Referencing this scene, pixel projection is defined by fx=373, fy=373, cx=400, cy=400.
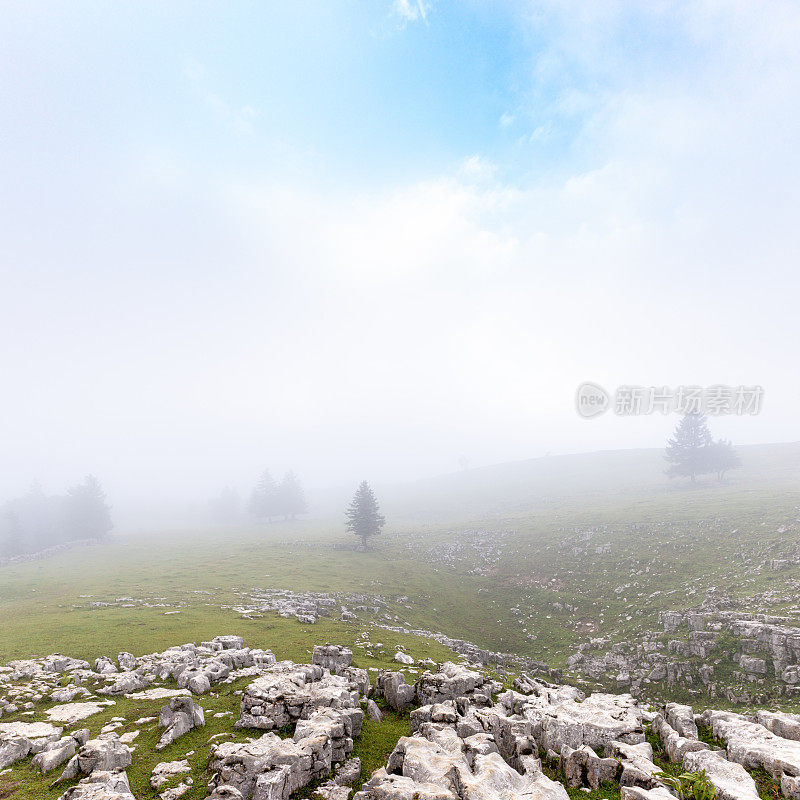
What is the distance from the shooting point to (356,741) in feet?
53.5

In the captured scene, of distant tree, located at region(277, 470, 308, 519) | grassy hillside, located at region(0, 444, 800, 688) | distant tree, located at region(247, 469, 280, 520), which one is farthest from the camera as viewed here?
distant tree, located at region(247, 469, 280, 520)

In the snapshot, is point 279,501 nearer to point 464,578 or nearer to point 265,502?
point 265,502

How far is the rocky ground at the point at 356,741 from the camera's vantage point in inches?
498

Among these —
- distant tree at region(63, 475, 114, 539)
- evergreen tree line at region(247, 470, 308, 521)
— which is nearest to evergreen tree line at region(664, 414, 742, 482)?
evergreen tree line at region(247, 470, 308, 521)

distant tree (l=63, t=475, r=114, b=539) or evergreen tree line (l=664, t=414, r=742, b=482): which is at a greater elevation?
evergreen tree line (l=664, t=414, r=742, b=482)

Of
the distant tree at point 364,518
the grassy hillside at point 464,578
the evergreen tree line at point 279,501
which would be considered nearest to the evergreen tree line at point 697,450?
the grassy hillside at point 464,578

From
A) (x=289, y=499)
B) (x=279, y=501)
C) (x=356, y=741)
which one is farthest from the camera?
(x=289, y=499)

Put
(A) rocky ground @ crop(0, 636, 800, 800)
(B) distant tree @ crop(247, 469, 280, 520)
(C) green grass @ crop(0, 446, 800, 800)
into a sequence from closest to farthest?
(A) rocky ground @ crop(0, 636, 800, 800) < (C) green grass @ crop(0, 446, 800, 800) < (B) distant tree @ crop(247, 469, 280, 520)

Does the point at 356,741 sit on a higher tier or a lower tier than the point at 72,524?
higher

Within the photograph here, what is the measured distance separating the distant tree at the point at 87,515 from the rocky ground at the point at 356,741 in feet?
368

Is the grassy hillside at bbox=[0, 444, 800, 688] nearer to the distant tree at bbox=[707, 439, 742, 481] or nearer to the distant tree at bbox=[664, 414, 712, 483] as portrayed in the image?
the distant tree at bbox=[664, 414, 712, 483]

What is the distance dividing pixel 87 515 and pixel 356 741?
131m

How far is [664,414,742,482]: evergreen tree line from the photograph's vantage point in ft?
333

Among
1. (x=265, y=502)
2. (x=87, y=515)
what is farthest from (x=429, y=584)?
(x=87, y=515)
